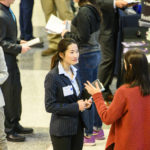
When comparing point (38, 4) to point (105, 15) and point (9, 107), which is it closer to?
point (105, 15)

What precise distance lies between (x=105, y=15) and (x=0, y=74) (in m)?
2.10

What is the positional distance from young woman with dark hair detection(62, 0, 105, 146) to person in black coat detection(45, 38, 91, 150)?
69 centimetres

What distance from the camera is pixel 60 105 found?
9.35 feet

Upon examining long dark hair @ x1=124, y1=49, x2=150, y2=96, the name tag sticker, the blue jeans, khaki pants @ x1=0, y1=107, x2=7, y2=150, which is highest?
long dark hair @ x1=124, y1=49, x2=150, y2=96

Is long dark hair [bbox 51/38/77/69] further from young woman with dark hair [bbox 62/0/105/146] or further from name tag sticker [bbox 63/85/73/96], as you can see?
young woman with dark hair [bbox 62/0/105/146]

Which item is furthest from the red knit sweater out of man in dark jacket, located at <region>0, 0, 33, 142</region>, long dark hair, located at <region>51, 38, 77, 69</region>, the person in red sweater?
man in dark jacket, located at <region>0, 0, 33, 142</region>

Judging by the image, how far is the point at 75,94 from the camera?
9.66ft

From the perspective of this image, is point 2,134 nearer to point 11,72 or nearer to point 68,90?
point 11,72

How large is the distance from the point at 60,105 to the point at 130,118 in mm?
618

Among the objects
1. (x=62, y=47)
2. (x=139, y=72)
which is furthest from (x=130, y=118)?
(x=62, y=47)

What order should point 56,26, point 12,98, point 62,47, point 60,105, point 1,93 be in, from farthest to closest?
point 56,26 < point 12,98 < point 1,93 < point 62,47 < point 60,105

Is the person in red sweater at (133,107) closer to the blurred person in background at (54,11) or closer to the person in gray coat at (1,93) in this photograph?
the person in gray coat at (1,93)

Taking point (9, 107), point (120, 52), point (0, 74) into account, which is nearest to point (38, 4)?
point (120, 52)

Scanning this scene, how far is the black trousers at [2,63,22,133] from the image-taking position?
3.92 m
